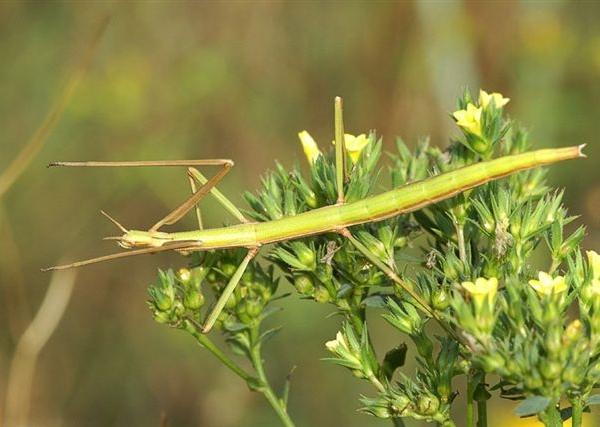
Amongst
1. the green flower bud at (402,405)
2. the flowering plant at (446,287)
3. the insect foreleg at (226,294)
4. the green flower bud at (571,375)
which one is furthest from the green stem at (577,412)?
the insect foreleg at (226,294)

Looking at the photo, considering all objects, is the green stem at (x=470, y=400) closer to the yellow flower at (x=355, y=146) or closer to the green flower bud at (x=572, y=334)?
the green flower bud at (x=572, y=334)

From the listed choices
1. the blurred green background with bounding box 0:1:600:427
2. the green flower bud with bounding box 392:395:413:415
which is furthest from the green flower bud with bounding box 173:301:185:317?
the blurred green background with bounding box 0:1:600:427

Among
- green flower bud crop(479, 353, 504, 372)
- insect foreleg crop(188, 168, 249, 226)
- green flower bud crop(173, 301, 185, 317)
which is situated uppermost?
insect foreleg crop(188, 168, 249, 226)

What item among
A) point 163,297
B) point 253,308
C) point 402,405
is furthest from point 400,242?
point 163,297

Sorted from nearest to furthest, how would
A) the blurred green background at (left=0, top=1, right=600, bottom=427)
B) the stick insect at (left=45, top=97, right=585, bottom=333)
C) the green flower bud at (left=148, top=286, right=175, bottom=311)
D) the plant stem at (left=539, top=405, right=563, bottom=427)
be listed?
the plant stem at (left=539, top=405, right=563, bottom=427) < the stick insect at (left=45, top=97, right=585, bottom=333) < the green flower bud at (left=148, top=286, right=175, bottom=311) < the blurred green background at (left=0, top=1, right=600, bottom=427)

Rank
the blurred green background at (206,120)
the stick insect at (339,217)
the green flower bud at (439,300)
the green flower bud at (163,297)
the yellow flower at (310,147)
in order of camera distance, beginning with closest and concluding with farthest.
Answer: the green flower bud at (439,300), the stick insect at (339,217), the green flower bud at (163,297), the yellow flower at (310,147), the blurred green background at (206,120)

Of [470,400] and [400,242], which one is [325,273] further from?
[470,400]

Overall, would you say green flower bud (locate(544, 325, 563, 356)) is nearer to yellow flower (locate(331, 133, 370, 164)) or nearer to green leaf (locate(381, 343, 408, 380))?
green leaf (locate(381, 343, 408, 380))
